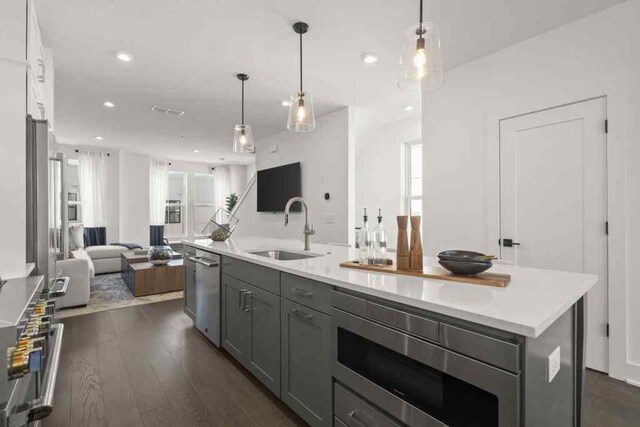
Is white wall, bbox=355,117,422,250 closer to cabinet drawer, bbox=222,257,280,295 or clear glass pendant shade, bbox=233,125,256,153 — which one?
clear glass pendant shade, bbox=233,125,256,153

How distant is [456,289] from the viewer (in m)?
1.24

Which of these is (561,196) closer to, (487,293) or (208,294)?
(487,293)

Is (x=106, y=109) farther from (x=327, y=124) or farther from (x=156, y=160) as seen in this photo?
(x=156, y=160)

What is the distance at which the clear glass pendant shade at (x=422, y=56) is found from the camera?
1.68 meters

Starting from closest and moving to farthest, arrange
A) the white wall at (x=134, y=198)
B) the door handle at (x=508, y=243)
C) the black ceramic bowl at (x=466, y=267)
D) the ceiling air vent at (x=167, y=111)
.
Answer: the black ceramic bowl at (x=466, y=267), the door handle at (x=508, y=243), the ceiling air vent at (x=167, y=111), the white wall at (x=134, y=198)

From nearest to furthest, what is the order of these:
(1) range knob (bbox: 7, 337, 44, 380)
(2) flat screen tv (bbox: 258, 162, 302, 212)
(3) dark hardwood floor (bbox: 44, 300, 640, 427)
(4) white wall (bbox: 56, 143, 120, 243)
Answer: (1) range knob (bbox: 7, 337, 44, 380) < (3) dark hardwood floor (bbox: 44, 300, 640, 427) < (2) flat screen tv (bbox: 258, 162, 302, 212) < (4) white wall (bbox: 56, 143, 120, 243)

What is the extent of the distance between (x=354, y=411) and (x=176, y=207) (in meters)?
9.30

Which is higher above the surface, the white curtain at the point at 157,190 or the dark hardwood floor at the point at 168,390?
the white curtain at the point at 157,190

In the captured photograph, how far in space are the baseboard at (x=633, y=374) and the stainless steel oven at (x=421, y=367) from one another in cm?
216

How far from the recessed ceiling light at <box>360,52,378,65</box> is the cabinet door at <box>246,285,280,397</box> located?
2.49 metres

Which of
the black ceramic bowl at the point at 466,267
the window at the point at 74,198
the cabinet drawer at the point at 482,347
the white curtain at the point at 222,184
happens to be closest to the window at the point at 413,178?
the black ceramic bowl at the point at 466,267

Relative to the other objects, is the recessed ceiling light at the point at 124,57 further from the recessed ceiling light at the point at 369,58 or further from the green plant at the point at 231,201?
the green plant at the point at 231,201

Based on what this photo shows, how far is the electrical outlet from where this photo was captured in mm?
1036

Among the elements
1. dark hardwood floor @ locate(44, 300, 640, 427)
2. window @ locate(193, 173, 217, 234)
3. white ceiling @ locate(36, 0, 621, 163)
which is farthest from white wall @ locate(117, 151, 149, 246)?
dark hardwood floor @ locate(44, 300, 640, 427)
